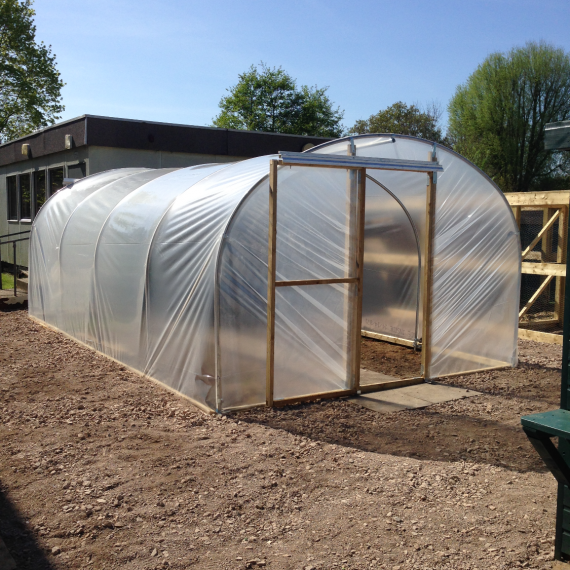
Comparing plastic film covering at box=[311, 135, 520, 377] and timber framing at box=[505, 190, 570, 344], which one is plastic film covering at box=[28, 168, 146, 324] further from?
timber framing at box=[505, 190, 570, 344]

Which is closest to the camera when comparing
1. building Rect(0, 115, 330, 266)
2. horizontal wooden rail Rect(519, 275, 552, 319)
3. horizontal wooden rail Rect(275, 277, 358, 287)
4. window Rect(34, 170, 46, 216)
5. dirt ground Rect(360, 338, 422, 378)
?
horizontal wooden rail Rect(275, 277, 358, 287)

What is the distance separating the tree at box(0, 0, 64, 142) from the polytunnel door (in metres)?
30.1

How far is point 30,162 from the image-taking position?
1670cm

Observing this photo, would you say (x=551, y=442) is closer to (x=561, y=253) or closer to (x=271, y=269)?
(x=271, y=269)

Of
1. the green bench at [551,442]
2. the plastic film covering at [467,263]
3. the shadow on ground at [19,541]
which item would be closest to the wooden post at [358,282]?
the plastic film covering at [467,263]

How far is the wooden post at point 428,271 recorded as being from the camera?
7.45 metres

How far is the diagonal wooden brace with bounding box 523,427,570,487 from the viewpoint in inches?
123

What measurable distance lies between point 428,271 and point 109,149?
28.5 feet

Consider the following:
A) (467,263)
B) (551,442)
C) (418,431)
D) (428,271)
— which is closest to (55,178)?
(428,271)

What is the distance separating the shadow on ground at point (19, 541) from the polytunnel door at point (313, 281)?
113 inches

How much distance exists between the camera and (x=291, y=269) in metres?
6.50

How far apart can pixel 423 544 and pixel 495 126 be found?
27.2 metres

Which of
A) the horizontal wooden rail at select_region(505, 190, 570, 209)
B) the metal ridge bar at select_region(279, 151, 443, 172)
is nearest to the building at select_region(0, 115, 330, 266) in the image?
the horizontal wooden rail at select_region(505, 190, 570, 209)

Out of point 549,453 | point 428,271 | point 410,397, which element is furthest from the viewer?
point 428,271
